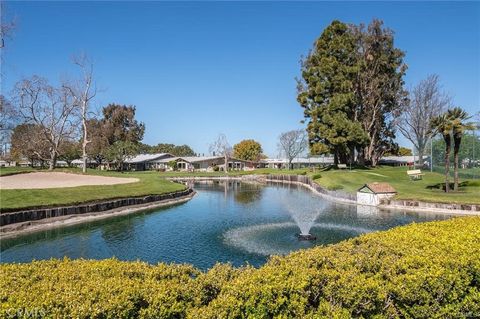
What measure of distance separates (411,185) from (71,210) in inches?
1533

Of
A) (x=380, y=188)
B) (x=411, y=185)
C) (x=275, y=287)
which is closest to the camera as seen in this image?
(x=275, y=287)

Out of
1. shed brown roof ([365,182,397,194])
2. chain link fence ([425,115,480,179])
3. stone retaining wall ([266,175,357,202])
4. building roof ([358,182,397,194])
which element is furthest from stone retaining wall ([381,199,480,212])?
chain link fence ([425,115,480,179])

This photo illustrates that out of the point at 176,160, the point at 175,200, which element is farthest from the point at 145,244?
the point at 176,160

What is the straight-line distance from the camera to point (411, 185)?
45.7 metres

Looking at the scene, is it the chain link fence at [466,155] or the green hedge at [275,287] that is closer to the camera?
the green hedge at [275,287]

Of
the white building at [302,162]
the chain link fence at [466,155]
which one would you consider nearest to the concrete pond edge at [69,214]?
the chain link fence at [466,155]

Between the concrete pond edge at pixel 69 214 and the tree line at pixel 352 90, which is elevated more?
the tree line at pixel 352 90

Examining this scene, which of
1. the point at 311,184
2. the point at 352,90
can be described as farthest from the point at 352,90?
the point at 311,184

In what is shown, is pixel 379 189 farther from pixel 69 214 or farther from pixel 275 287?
pixel 275 287

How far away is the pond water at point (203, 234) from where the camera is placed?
59.6 ft

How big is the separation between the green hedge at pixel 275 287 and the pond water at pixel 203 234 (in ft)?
23.7

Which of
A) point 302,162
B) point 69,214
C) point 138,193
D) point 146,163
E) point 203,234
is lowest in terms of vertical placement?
point 203,234

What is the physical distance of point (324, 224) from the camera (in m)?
25.8

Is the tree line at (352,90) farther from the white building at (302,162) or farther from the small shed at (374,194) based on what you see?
the white building at (302,162)
